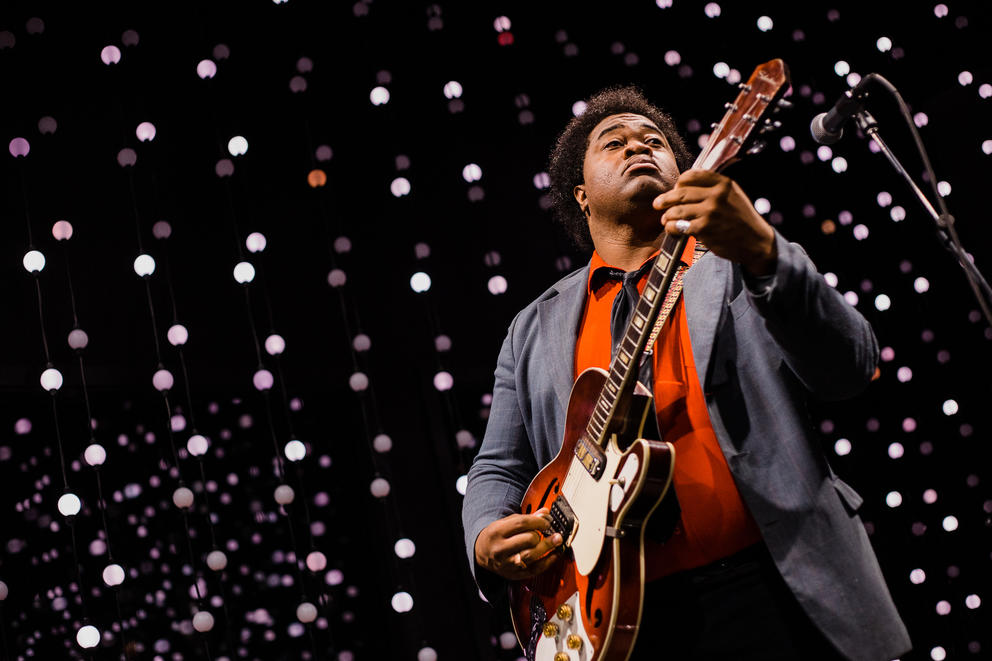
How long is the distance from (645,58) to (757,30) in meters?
0.51

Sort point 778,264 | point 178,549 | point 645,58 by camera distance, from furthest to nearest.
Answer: point 645,58
point 178,549
point 778,264

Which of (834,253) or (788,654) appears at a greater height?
(834,253)

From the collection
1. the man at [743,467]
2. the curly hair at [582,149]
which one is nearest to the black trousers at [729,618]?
the man at [743,467]

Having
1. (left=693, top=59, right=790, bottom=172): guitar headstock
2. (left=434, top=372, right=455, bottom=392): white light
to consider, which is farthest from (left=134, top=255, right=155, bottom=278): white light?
(left=693, top=59, right=790, bottom=172): guitar headstock

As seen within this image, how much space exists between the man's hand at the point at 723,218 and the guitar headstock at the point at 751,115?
0.47ft

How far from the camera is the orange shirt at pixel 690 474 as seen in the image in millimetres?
1291

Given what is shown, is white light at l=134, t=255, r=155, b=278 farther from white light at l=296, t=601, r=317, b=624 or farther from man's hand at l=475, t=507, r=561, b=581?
man's hand at l=475, t=507, r=561, b=581

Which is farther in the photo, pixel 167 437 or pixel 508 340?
pixel 167 437

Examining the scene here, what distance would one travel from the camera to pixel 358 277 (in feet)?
12.5

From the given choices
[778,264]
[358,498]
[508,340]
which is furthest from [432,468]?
[778,264]

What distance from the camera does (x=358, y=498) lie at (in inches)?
146

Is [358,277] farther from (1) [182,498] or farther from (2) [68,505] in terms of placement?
(2) [68,505]

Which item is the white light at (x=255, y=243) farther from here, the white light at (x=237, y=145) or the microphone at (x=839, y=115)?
the microphone at (x=839, y=115)

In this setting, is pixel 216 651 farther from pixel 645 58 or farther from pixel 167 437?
pixel 645 58
